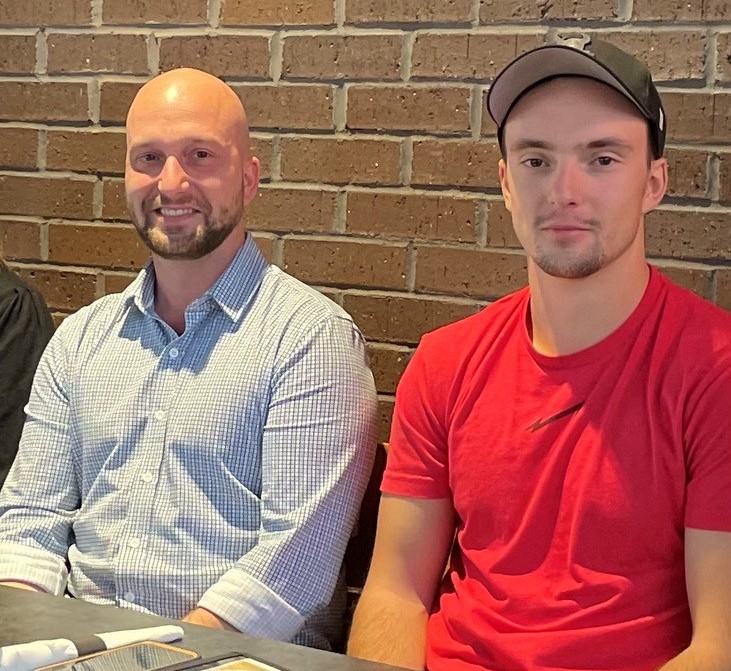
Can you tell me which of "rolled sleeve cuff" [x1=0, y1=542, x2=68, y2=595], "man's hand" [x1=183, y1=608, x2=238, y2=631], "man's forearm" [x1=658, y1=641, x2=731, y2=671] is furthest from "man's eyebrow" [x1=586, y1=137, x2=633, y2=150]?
"rolled sleeve cuff" [x1=0, y1=542, x2=68, y2=595]

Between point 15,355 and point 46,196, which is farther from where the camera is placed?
point 46,196

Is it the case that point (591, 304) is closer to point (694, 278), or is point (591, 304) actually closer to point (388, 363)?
point (694, 278)

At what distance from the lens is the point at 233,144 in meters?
2.15

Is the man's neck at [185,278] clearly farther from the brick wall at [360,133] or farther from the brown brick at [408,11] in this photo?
the brown brick at [408,11]

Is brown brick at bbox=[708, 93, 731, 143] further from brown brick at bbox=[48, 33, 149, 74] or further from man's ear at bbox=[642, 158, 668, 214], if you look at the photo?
brown brick at bbox=[48, 33, 149, 74]

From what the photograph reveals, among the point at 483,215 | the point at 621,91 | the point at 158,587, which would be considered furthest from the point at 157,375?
the point at 621,91

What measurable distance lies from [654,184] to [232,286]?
0.77 meters

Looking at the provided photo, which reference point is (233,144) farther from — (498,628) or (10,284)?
(498,628)

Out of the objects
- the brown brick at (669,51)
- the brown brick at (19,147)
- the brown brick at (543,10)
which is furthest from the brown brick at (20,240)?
the brown brick at (669,51)

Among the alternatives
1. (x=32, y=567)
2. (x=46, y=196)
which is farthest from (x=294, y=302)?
(x=46, y=196)

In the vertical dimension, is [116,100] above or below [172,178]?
above

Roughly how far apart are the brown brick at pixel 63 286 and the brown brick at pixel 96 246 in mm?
31

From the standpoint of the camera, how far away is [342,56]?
236 centimetres

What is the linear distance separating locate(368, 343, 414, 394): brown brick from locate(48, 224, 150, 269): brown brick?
2.07ft
